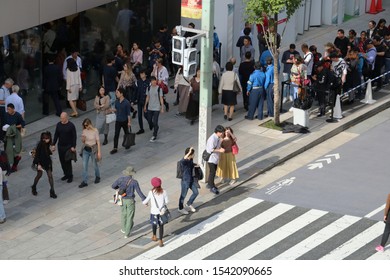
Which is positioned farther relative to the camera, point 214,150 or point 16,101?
point 16,101

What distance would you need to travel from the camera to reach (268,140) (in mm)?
29859

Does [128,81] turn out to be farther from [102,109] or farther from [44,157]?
[44,157]

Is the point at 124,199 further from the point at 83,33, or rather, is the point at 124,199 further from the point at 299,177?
the point at 83,33

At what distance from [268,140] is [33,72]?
6850 millimetres

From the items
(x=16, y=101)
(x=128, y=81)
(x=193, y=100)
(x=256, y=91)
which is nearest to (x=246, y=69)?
(x=256, y=91)

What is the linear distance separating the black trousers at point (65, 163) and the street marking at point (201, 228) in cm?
393

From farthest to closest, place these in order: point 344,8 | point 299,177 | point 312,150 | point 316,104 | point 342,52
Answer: point 344,8 < point 342,52 < point 316,104 < point 312,150 < point 299,177

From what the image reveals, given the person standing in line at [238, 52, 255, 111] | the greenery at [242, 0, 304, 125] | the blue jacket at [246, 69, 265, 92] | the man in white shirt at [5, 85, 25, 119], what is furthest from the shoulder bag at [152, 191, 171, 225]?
the person standing in line at [238, 52, 255, 111]

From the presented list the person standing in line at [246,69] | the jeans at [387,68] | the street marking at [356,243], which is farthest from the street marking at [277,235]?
the jeans at [387,68]

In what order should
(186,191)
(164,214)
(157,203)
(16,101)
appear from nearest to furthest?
1. (157,203)
2. (164,214)
3. (186,191)
4. (16,101)

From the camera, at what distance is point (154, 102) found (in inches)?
1157

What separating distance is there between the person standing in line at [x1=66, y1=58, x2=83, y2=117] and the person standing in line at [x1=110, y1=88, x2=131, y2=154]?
2552mm

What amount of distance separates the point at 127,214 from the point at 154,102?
6.04 meters

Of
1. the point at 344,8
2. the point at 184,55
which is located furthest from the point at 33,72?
the point at 344,8
